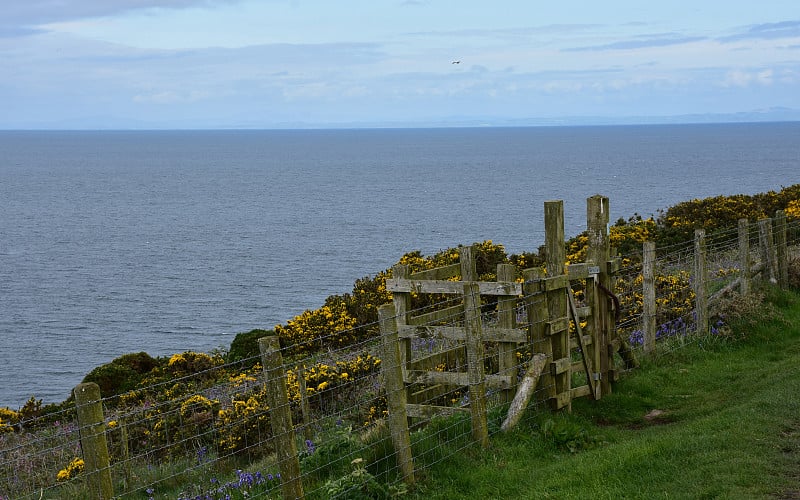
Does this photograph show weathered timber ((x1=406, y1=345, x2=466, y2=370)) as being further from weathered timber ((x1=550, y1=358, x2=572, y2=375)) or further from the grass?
weathered timber ((x1=550, y1=358, x2=572, y2=375))

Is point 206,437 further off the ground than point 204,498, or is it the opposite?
point 204,498

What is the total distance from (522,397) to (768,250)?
8.60m

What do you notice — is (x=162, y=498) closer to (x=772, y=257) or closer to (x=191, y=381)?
(x=191, y=381)

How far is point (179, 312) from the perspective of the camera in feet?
140

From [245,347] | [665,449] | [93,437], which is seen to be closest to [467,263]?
[665,449]

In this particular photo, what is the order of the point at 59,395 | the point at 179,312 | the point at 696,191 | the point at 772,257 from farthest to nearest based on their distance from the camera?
the point at 696,191
the point at 179,312
the point at 59,395
the point at 772,257

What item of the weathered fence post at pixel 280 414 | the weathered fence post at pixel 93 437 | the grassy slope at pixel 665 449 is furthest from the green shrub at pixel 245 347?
the weathered fence post at pixel 93 437

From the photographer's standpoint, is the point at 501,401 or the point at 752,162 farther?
the point at 752,162

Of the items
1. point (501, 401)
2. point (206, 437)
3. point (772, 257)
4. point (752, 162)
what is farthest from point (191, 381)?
point (752, 162)

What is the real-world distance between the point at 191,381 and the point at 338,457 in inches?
A: 444

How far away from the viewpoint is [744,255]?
1548 centimetres

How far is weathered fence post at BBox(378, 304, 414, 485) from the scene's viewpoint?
8430 millimetres

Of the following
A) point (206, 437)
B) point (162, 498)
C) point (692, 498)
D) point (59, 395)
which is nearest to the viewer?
point (692, 498)

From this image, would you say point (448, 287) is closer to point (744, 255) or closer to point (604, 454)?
point (604, 454)
